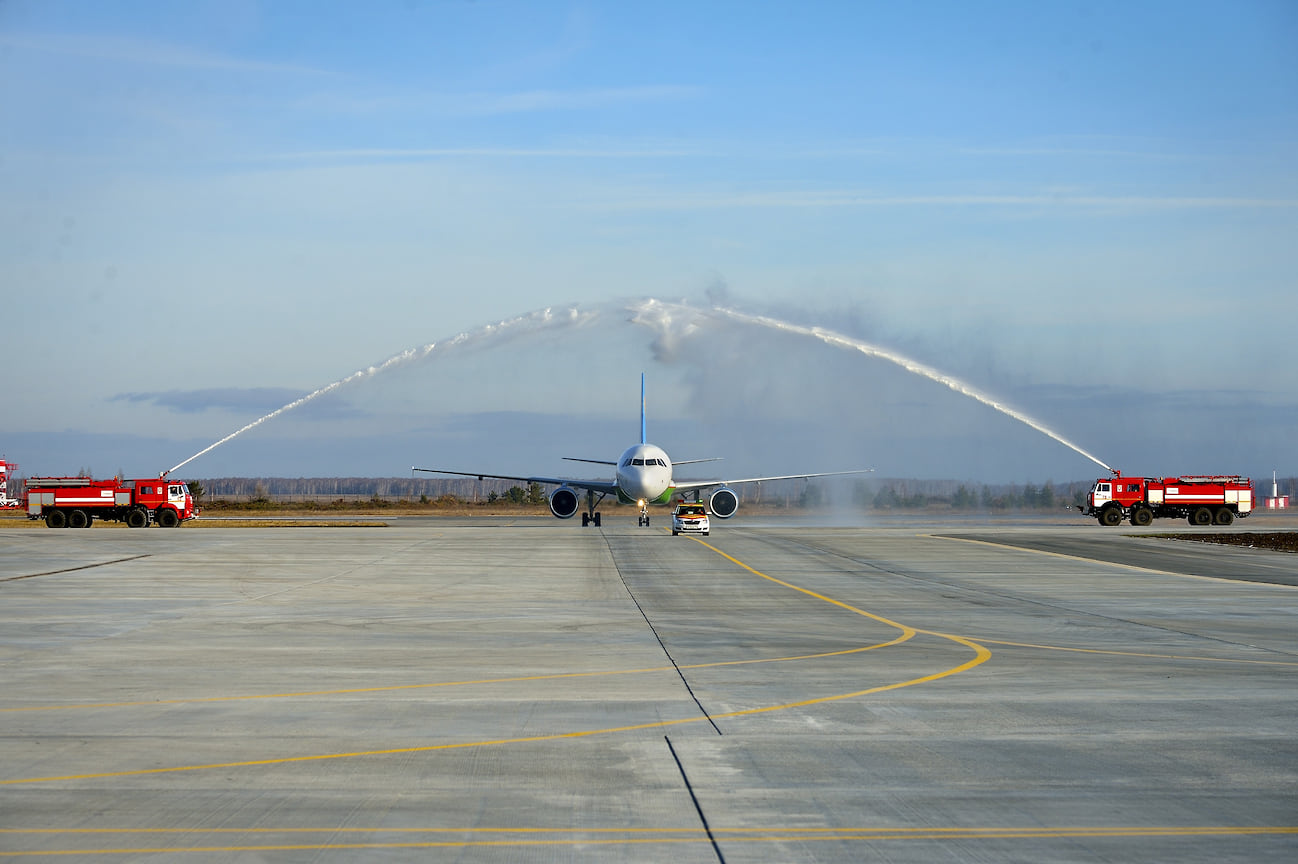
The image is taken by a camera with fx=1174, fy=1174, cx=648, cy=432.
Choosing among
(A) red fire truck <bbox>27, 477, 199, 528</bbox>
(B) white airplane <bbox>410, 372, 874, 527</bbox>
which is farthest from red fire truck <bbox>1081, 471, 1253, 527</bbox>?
(A) red fire truck <bbox>27, 477, 199, 528</bbox>

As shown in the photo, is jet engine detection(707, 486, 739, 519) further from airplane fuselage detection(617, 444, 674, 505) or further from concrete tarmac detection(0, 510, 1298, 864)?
concrete tarmac detection(0, 510, 1298, 864)

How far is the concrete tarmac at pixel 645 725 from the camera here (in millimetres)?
8617

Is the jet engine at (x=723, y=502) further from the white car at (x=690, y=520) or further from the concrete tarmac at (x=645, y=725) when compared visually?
the concrete tarmac at (x=645, y=725)

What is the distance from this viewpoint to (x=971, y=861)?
8.00 m

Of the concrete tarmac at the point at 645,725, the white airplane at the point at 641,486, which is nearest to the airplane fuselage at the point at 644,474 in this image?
the white airplane at the point at 641,486

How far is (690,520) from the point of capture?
59656 mm

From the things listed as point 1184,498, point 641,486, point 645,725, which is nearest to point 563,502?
point 641,486

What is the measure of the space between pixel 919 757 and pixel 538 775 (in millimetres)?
3652

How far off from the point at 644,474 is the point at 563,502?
296 inches

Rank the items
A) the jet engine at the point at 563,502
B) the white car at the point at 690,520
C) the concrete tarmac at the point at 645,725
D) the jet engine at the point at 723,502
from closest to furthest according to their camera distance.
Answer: the concrete tarmac at the point at 645,725 → the white car at the point at 690,520 → the jet engine at the point at 563,502 → the jet engine at the point at 723,502

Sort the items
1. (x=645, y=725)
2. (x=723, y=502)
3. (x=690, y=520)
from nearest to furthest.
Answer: (x=645, y=725) → (x=690, y=520) → (x=723, y=502)

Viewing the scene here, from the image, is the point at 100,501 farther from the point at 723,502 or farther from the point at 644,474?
the point at 723,502

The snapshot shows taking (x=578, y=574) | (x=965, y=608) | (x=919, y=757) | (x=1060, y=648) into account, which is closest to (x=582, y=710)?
(x=919, y=757)

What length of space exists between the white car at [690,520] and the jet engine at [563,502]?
39.2 feet
